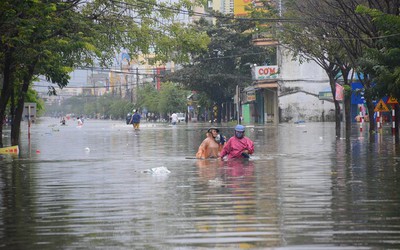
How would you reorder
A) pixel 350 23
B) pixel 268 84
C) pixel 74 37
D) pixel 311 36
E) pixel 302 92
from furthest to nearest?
pixel 268 84
pixel 302 92
pixel 311 36
pixel 350 23
pixel 74 37

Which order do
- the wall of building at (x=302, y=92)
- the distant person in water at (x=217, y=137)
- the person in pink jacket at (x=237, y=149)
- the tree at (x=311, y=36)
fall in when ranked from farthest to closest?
the wall of building at (x=302, y=92) → the tree at (x=311, y=36) → the distant person in water at (x=217, y=137) → the person in pink jacket at (x=237, y=149)

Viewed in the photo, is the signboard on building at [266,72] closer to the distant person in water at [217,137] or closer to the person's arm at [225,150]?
the distant person in water at [217,137]

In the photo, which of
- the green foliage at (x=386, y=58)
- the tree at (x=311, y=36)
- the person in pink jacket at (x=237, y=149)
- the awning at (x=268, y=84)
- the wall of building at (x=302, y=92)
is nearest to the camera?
the person in pink jacket at (x=237, y=149)

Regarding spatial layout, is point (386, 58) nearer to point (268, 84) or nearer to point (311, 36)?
point (311, 36)

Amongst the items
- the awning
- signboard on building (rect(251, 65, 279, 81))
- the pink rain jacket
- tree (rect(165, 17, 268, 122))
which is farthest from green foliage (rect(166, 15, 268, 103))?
the pink rain jacket

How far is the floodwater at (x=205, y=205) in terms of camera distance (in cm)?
1009

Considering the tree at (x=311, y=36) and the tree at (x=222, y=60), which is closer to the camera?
the tree at (x=311, y=36)

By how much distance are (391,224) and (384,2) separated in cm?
2952

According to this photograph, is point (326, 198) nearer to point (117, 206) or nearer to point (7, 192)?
point (117, 206)

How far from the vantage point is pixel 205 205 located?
13.8m

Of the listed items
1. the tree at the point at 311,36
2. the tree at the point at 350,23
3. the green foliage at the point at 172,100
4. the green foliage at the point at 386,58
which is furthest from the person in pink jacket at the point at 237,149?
the green foliage at the point at 172,100

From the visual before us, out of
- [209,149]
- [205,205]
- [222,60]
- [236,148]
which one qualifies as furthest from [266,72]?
[205,205]

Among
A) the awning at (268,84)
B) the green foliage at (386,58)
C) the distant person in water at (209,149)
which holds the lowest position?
the distant person in water at (209,149)

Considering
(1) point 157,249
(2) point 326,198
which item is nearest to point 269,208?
(2) point 326,198
